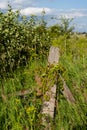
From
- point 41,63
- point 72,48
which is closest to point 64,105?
point 41,63

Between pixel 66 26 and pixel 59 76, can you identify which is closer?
pixel 59 76

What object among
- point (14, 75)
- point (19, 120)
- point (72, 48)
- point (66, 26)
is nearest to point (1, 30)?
point (14, 75)

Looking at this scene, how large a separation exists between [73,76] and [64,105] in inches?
61.3

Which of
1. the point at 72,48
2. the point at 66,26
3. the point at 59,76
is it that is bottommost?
the point at 66,26

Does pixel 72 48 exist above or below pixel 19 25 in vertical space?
below

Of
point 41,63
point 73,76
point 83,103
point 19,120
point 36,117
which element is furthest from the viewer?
point 41,63

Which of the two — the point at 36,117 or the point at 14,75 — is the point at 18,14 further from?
the point at 36,117

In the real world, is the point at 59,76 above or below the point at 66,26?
above

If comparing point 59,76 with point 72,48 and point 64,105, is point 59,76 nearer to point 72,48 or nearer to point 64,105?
point 64,105

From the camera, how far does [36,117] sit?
427 cm

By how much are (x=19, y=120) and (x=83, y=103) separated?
1.32m

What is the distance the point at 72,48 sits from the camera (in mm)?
10312

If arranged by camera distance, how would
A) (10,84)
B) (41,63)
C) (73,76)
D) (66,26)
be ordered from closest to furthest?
(10,84)
(73,76)
(41,63)
(66,26)

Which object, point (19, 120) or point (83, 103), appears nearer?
point (19, 120)
